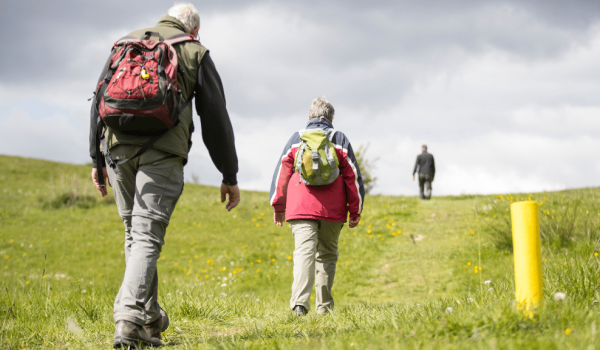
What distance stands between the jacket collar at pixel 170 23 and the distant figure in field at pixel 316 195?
1.59 metres

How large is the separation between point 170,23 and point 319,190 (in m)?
1.96

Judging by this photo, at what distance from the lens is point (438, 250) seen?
912 cm

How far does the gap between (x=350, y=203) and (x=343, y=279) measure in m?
4.56

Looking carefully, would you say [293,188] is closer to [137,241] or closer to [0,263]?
[137,241]

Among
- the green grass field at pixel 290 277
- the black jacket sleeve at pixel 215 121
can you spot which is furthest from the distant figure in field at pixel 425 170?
the black jacket sleeve at pixel 215 121

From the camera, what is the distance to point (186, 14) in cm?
308

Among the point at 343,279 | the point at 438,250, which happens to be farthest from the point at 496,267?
the point at 343,279

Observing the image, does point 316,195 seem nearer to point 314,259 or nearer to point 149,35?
point 314,259

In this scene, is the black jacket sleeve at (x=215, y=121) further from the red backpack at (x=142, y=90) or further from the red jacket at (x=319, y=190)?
the red jacket at (x=319, y=190)

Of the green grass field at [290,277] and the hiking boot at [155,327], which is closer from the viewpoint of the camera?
the green grass field at [290,277]

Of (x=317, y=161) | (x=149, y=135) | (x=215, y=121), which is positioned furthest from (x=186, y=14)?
(x=317, y=161)

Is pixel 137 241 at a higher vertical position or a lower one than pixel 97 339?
higher

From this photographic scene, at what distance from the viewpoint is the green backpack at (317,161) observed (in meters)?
4.03

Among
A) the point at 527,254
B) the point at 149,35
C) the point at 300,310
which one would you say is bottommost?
the point at 300,310
